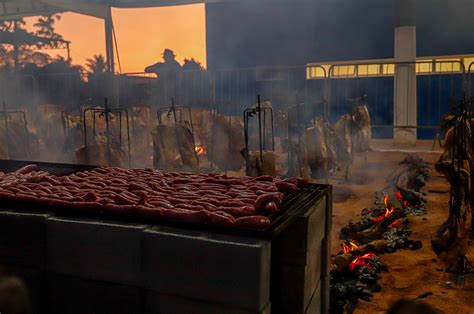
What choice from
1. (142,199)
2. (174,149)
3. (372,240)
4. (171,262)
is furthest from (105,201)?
(174,149)

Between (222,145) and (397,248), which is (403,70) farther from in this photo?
(397,248)

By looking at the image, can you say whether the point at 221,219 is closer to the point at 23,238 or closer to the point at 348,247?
the point at 23,238

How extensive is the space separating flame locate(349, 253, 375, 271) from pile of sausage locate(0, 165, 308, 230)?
165cm

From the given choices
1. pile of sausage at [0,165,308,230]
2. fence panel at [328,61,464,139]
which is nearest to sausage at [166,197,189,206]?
pile of sausage at [0,165,308,230]

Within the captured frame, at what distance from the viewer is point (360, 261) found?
543 cm

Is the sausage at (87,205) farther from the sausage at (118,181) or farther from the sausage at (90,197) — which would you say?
the sausage at (118,181)

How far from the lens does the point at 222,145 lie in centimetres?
943

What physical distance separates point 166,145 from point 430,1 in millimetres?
13256

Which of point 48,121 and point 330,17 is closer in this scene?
point 48,121

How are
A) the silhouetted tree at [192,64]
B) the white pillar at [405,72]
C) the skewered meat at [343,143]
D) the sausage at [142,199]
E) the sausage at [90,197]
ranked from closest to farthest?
the sausage at [142,199] < the sausage at [90,197] < the skewered meat at [343,143] < the white pillar at [405,72] < the silhouetted tree at [192,64]

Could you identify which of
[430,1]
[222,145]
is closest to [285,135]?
[222,145]

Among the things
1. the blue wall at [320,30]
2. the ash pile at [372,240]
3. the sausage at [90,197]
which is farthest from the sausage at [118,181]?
the blue wall at [320,30]

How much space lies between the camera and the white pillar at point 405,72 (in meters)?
15.3

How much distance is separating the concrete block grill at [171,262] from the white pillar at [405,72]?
42.5ft
